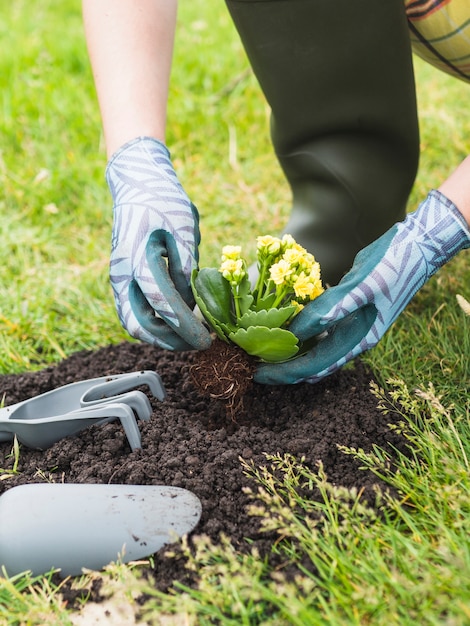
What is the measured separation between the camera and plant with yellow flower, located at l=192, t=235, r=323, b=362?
4.79ft

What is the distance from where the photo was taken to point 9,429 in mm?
1556

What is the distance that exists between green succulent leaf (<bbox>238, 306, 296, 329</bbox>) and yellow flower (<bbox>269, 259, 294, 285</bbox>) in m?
0.06

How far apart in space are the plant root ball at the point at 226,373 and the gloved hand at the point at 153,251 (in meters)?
0.04

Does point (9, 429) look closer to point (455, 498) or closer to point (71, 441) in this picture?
point (71, 441)

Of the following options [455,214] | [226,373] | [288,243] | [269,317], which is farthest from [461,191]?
[226,373]

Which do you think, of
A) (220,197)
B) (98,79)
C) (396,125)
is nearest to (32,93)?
(220,197)

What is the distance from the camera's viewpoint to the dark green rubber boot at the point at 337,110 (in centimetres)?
179

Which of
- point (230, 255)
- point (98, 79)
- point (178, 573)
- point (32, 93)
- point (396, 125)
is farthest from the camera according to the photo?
point (32, 93)

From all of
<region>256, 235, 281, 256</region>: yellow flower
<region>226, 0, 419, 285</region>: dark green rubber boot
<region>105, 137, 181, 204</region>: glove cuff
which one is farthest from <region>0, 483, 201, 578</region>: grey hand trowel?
<region>226, 0, 419, 285</region>: dark green rubber boot

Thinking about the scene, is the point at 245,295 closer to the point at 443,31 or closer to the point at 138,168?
the point at 138,168

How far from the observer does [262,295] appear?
1603 millimetres

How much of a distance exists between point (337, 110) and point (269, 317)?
2.65 feet

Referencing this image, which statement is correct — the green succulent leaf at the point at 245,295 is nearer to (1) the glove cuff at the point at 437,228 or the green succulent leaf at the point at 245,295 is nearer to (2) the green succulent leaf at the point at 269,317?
(2) the green succulent leaf at the point at 269,317

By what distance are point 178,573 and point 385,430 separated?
56 cm
